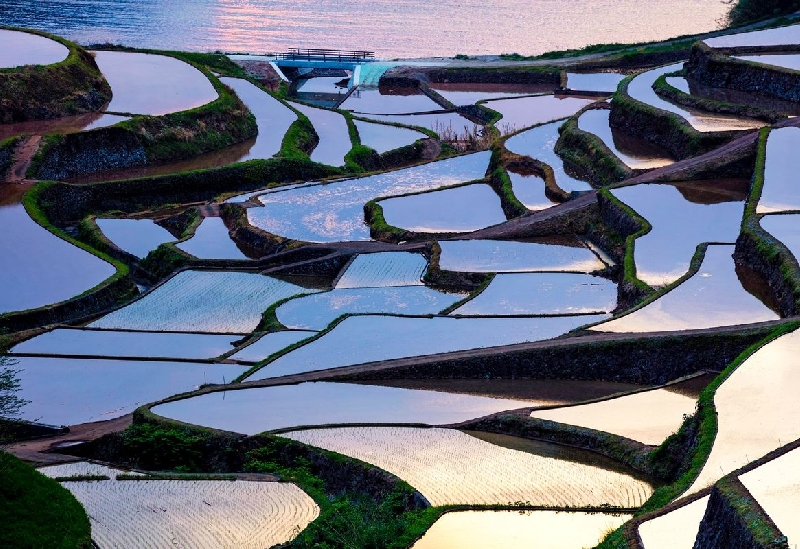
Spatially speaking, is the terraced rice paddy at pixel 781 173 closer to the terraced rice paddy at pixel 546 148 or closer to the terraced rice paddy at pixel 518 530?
the terraced rice paddy at pixel 546 148

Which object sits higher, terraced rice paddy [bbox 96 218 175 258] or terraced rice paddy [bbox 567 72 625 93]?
terraced rice paddy [bbox 567 72 625 93]

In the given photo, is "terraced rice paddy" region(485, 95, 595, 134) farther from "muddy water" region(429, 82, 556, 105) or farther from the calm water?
the calm water

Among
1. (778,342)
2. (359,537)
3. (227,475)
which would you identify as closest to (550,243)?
(778,342)

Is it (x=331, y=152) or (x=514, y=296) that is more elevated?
(x=331, y=152)

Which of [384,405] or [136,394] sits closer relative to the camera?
[384,405]

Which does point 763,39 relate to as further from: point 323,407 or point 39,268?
point 323,407

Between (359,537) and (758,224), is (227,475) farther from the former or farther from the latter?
(758,224)

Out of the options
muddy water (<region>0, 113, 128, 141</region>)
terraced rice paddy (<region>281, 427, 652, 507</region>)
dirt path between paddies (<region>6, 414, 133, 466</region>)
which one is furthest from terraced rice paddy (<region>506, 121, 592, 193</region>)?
terraced rice paddy (<region>281, 427, 652, 507</region>)

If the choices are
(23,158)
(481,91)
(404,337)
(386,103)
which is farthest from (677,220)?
(481,91)
